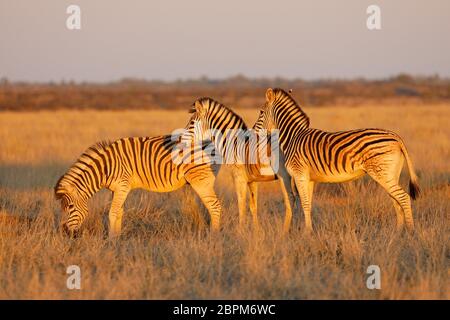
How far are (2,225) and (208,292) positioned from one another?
3466 mm

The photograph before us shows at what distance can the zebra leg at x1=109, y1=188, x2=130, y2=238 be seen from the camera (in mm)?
8156

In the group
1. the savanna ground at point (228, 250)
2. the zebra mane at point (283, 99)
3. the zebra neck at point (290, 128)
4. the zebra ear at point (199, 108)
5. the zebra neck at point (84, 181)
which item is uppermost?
the zebra mane at point (283, 99)

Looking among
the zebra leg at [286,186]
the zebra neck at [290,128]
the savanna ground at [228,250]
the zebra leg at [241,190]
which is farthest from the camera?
the zebra neck at [290,128]

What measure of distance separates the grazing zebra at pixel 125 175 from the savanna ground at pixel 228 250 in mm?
353

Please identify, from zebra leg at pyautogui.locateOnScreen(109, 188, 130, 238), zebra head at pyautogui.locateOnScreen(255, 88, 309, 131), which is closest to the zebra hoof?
zebra leg at pyautogui.locateOnScreen(109, 188, 130, 238)

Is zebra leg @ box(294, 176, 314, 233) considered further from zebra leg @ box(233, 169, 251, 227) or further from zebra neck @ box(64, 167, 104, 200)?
zebra neck @ box(64, 167, 104, 200)

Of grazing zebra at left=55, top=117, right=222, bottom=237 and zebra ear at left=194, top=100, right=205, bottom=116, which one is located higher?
zebra ear at left=194, top=100, right=205, bottom=116

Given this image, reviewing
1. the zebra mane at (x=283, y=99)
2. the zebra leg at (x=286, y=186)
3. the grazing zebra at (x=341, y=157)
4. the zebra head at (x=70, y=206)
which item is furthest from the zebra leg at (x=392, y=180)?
the zebra head at (x=70, y=206)

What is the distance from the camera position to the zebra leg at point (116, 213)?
26.8 ft

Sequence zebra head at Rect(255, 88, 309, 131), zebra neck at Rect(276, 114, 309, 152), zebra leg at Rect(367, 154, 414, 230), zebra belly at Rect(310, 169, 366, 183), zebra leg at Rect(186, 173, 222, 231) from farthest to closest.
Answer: zebra head at Rect(255, 88, 309, 131) < zebra neck at Rect(276, 114, 309, 152) < zebra leg at Rect(186, 173, 222, 231) < zebra belly at Rect(310, 169, 366, 183) < zebra leg at Rect(367, 154, 414, 230)

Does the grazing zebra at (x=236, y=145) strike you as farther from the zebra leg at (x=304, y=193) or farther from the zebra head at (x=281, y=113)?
the zebra head at (x=281, y=113)
